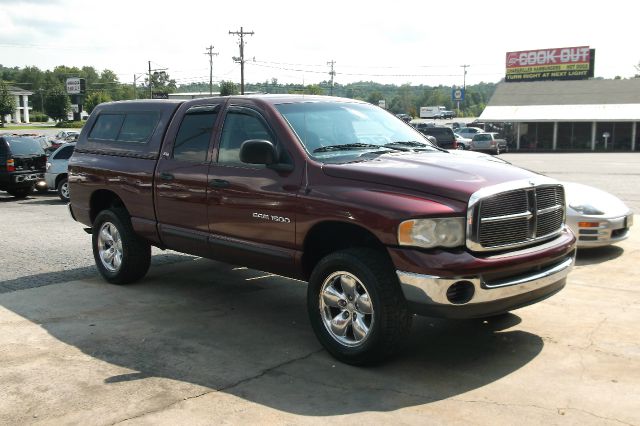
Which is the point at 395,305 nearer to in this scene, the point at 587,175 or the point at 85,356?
the point at 85,356

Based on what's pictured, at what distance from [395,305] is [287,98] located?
237 cm

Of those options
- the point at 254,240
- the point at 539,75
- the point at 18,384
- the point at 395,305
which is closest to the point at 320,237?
the point at 254,240

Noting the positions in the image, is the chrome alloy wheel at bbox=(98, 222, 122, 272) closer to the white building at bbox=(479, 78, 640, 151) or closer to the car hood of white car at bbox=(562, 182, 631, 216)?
the car hood of white car at bbox=(562, 182, 631, 216)

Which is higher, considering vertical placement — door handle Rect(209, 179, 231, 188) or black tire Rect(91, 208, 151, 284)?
door handle Rect(209, 179, 231, 188)

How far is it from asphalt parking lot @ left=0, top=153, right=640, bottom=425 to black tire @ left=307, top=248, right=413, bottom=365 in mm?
142

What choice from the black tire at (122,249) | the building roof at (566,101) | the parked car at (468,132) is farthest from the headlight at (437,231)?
the building roof at (566,101)

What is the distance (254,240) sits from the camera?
18.3 ft

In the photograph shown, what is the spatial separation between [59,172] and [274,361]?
14.1 meters

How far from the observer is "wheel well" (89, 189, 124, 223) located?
297 inches

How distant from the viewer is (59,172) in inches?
676

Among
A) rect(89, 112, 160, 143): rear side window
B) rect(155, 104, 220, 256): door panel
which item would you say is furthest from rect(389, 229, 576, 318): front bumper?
rect(89, 112, 160, 143): rear side window

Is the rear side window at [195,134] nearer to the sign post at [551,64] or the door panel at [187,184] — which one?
the door panel at [187,184]

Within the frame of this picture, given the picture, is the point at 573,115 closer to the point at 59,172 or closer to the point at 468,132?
the point at 468,132

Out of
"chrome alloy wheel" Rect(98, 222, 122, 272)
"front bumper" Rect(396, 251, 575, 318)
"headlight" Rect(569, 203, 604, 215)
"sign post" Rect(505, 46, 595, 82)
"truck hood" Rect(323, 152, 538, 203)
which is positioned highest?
"sign post" Rect(505, 46, 595, 82)
